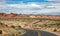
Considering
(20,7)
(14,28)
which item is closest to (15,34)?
(14,28)

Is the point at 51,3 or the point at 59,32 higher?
the point at 51,3

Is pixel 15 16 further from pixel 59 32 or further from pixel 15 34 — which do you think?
pixel 59 32

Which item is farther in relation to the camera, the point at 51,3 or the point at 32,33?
the point at 32,33

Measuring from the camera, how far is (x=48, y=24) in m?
59.4

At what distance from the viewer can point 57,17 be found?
188 feet

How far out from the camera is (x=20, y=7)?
57062mm

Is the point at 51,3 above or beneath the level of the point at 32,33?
above

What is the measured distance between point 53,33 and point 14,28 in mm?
6214

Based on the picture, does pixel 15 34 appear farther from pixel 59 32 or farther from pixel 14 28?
pixel 59 32

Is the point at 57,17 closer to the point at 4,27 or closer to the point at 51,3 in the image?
the point at 51,3

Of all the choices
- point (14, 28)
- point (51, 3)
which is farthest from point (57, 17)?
point (14, 28)

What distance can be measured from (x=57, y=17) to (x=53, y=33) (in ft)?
21.4

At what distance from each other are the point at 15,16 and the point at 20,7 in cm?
131

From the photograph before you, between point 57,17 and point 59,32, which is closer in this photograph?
point 57,17
